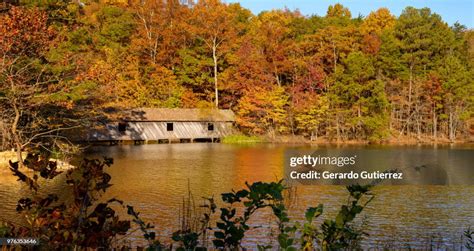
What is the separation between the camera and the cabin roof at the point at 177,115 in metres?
47.3

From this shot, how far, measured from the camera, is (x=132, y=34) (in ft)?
194

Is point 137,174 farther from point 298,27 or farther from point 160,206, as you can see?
point 298,27

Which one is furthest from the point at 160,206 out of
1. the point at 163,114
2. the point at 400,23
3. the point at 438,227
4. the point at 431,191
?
the point at 400,23

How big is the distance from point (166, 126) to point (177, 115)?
1.65 meters

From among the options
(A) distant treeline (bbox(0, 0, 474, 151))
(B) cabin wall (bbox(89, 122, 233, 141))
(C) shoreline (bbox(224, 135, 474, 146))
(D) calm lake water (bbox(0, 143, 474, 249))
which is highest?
(A) distant treeline (bbox(0, 0, 474, 151))

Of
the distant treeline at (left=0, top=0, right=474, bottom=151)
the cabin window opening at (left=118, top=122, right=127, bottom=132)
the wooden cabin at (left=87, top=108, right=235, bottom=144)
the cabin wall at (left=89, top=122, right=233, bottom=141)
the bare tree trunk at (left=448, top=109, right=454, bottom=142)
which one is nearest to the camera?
the cabin wall at (left=89, top=122, right=233, bottom=141)

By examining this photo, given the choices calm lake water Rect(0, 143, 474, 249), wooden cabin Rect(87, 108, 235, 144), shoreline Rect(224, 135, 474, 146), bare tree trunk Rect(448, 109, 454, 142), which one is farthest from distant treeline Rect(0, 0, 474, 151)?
calm lake water Rect(0, 143, 474, 249)

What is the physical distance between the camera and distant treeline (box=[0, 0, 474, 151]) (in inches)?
1927

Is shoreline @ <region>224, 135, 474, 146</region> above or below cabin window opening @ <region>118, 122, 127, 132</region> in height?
below

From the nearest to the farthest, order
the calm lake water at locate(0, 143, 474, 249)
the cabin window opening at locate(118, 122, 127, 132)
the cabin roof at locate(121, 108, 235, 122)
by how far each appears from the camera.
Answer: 1. the calm lake water at locate(0, 143, 474, 249)
2. the cabin window opening at locate(118, 122, 127, 132)
3. the cabin roof at locate(121, 108, 235, 122)

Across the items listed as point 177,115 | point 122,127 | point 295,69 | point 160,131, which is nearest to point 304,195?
point 122,127

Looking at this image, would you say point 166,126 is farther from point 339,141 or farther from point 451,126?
point 451,126

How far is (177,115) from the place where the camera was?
49875 millimetres

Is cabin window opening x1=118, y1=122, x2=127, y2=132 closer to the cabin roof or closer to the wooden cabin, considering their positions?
the wooden cabin
